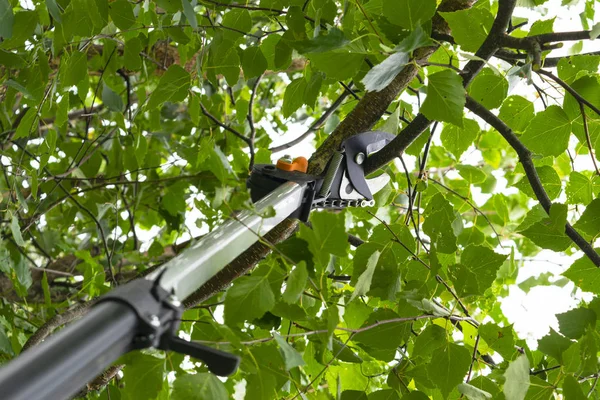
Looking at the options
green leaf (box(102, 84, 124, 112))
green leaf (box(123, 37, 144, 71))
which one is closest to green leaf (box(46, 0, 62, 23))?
green leaf (box(123, 37, 144, 71))

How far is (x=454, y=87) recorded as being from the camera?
21.7 inches

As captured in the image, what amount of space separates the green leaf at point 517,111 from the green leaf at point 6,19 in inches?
25.2

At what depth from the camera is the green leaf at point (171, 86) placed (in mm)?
763

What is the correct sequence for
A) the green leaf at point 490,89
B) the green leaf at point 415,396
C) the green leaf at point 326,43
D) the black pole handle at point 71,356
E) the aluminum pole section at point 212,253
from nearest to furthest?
the black pole handle at point 71,356 → the aluminum pole section at point 212,253 → the green leaf at point 326,43 → the green leaf at point 415,396 → the green leaf at point 490,89

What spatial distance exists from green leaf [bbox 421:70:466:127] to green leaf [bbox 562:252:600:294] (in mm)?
253

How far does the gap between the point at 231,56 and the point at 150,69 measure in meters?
0.62

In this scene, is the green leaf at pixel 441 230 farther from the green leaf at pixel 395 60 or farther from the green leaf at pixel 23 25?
the green leaf at pixel 23 25

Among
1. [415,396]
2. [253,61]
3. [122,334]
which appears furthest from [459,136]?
[122,334]

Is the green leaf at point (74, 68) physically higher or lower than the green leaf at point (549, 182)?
higher

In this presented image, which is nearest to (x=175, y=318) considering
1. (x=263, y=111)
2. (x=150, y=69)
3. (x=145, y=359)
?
(x=145, y=359)

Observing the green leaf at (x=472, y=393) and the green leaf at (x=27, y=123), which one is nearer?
the green leaf at (x=472, y=393)

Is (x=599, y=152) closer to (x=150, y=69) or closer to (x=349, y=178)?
(x=349, y=178)

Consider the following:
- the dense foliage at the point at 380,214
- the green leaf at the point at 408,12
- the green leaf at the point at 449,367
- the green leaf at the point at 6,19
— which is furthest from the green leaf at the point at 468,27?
the green leaf at the point at 6,19

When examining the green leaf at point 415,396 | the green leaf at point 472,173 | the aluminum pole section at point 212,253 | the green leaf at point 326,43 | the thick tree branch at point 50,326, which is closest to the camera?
the aluminum pole section at point 212,253
